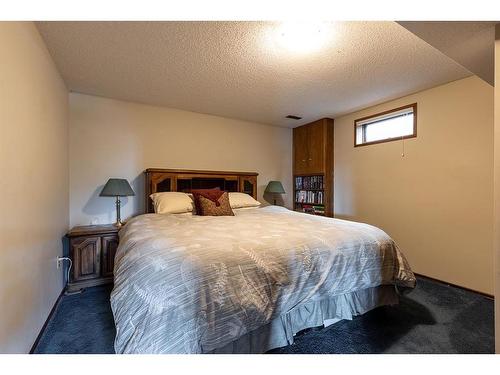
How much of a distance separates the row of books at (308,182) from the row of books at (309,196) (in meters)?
0.08

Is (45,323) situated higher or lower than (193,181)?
lower

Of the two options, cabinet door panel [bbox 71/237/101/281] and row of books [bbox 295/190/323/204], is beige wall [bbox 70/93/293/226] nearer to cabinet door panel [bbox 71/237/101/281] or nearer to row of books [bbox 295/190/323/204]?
cabinet door panel [bbox 71/237/101/281]

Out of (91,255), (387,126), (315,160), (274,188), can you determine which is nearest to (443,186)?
(387,126)

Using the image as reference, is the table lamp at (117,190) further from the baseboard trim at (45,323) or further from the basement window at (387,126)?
the basement window at (387,126)

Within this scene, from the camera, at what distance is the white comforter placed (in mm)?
1030

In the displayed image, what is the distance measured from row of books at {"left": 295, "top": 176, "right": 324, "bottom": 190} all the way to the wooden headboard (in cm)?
103

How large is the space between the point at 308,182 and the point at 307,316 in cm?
300

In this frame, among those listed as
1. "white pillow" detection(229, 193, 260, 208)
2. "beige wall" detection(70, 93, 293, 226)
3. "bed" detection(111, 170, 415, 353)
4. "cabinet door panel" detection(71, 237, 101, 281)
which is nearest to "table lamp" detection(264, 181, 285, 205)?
"beige wall" detection(70, 93, 293, 226)

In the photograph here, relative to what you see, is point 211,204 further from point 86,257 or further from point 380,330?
point 380,330

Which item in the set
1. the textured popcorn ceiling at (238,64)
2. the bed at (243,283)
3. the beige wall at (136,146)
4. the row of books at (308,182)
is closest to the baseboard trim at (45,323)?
the bed at (243,283)

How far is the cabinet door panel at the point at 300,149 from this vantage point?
4266mm

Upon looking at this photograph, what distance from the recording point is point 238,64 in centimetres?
218

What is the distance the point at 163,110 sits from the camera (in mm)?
3369
